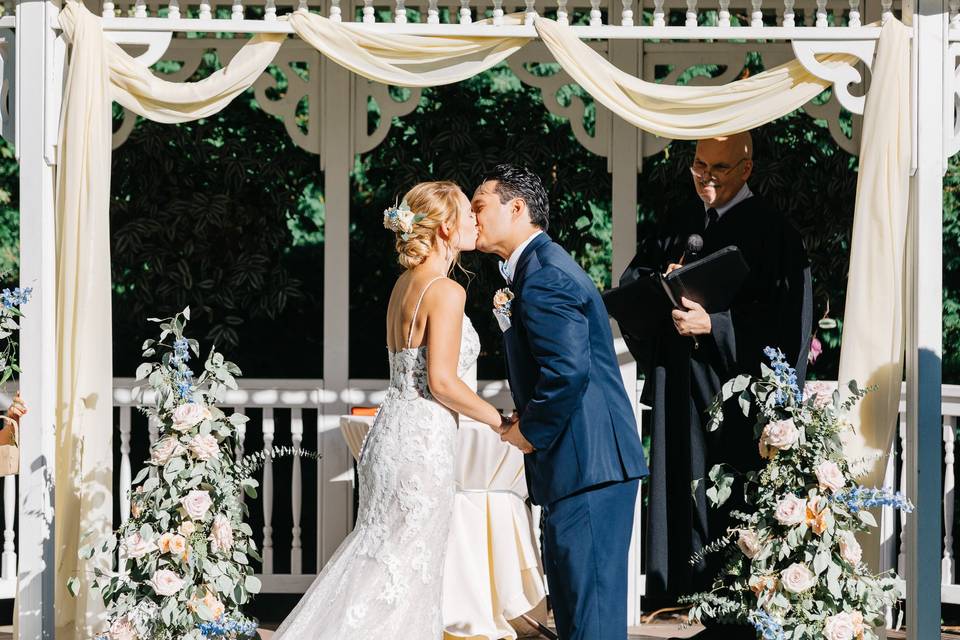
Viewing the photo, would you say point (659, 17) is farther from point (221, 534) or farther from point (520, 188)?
point (221, 534)

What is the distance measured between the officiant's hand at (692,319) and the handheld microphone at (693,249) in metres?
0.31

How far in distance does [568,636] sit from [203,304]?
17.1 feet

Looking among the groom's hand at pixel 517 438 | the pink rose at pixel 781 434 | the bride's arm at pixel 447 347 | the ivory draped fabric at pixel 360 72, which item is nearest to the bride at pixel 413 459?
the bride's arm at pixel 447 347

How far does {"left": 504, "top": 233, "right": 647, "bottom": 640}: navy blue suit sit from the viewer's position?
4.53 m

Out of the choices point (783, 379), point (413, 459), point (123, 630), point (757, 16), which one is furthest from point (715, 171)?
point (123, 630)

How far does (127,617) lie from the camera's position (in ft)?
16.7

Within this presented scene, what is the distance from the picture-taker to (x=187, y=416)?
16.8 feet

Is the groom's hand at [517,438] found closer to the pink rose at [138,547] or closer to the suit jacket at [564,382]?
the suit jacket at [564,382]

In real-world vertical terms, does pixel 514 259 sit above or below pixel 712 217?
below

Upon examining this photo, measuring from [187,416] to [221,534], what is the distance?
474 mm

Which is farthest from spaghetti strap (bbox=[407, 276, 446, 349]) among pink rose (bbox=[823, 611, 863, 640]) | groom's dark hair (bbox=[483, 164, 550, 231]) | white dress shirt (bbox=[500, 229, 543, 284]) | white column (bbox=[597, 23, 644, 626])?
white column (bbox=[597, 23, 644, 626])

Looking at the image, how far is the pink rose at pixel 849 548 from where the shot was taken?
16.5 feet

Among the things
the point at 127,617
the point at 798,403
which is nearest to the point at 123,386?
the point at 127,617

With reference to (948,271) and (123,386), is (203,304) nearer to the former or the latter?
(123,386)
